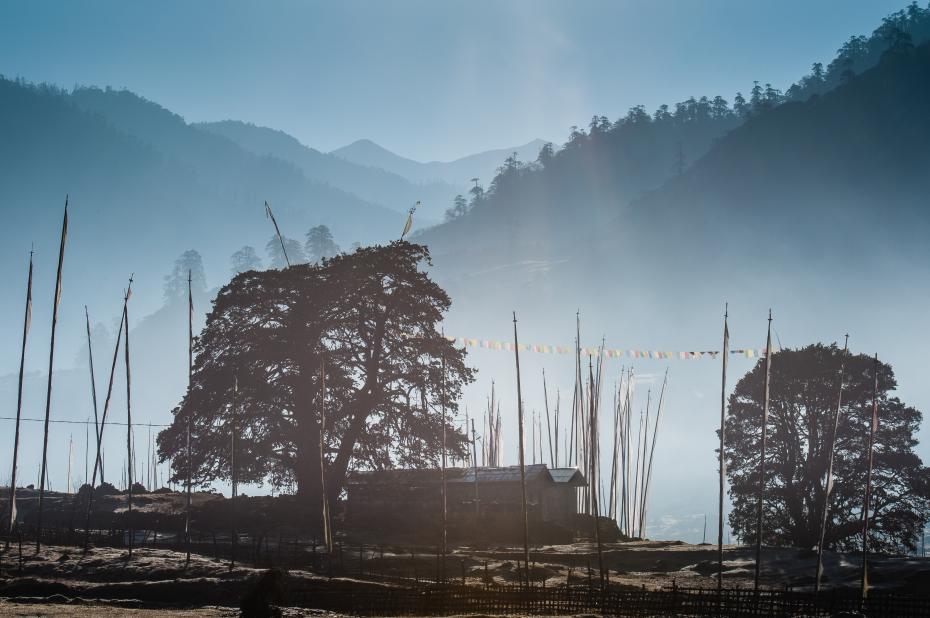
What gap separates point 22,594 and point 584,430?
48926 millimetres

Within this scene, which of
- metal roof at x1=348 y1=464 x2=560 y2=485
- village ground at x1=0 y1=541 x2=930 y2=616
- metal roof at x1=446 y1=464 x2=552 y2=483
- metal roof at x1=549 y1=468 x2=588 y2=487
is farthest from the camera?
metal roof at x1=549 y1=468 x2=588 y2=487

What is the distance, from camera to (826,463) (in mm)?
46625

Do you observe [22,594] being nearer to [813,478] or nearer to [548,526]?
[548,526]

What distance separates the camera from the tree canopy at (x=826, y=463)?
46.7 metres

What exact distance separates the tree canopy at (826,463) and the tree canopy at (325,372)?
1921cm

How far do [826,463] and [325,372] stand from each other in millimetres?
30266

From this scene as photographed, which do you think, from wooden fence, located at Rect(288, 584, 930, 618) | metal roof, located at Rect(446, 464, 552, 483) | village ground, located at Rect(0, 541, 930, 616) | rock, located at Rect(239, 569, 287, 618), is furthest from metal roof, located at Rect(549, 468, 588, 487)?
rock, located at Rect(239, 569, 287, 618)

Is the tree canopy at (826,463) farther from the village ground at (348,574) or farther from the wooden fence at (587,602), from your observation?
the wooden fence at (587,602)

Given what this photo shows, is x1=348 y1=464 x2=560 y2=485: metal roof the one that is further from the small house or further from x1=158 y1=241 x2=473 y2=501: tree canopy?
x1=158 y1=241 x2=473 y2=501: tree canopy

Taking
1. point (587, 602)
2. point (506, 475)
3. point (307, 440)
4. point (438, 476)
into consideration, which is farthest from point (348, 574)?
point (438, 476)

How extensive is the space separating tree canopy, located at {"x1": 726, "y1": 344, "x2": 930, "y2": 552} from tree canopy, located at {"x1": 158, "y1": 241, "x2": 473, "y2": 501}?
19.2 meters

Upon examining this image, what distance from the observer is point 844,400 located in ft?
159

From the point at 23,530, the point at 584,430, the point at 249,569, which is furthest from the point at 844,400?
the point at 23,530

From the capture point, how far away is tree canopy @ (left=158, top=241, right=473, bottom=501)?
50156mm
